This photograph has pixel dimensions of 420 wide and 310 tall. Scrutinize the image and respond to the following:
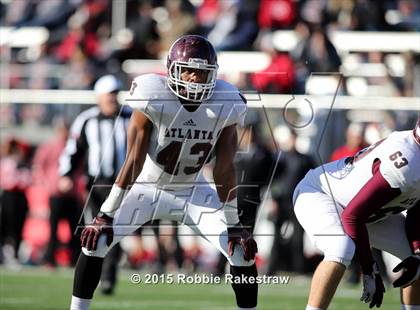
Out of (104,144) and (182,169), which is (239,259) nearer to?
(182,169)

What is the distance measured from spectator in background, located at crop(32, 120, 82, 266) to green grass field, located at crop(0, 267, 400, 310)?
574 millimetres

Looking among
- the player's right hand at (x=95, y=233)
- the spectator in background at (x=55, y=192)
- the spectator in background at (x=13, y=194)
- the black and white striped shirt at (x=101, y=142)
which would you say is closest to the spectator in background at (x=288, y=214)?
the spectator in background at (x=55, y=192)

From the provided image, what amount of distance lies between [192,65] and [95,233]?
41.5 inches

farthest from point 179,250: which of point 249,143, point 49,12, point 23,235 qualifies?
point 49,12

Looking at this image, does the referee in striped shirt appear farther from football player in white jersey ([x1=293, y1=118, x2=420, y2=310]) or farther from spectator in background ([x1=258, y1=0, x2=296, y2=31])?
spectator in background ([x1=258, y1=0, x2=296, y2=31])

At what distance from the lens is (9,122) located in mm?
13188

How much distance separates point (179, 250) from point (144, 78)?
5.83 metres

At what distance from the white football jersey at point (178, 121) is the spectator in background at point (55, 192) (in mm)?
5270

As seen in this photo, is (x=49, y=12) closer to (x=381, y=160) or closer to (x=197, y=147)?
(x=197, y=147)

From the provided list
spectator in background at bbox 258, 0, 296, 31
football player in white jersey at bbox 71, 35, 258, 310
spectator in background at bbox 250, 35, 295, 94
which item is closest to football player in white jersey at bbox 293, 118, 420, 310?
football player in white jersey at bbox 71, 35, 258, 310

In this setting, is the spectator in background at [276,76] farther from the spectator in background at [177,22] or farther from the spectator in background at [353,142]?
the spectator in background at [177,22]

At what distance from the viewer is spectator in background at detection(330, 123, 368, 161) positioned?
10.6 metres

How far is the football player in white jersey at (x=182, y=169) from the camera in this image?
5.54 m

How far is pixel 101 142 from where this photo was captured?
9.17 m
